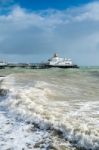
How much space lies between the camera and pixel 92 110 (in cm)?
1420

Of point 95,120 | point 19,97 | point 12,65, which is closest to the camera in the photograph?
point 95,120

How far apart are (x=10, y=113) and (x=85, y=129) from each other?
14.5 feet

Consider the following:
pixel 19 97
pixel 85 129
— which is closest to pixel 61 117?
→ pixel 85 129

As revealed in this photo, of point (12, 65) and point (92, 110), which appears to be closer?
point (92, 110)

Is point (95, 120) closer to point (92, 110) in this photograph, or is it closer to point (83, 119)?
point (83, 119)

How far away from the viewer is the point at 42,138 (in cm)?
959

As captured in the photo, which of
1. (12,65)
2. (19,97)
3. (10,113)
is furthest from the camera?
(12,65)

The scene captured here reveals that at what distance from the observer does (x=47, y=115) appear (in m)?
12.3

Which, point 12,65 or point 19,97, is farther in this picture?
point 12,65

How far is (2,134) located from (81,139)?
2.55m

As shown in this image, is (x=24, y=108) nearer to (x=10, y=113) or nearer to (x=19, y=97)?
(x=10, y=113)

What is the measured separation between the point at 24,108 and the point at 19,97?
3.35m

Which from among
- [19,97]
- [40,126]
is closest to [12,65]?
[19,97]

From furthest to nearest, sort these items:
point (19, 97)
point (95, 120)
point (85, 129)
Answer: point (19, 97)
point (95, 120)
point (85, 129)
